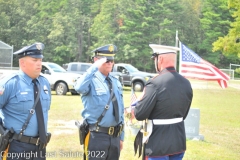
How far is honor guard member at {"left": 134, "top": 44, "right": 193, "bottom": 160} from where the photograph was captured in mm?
4102

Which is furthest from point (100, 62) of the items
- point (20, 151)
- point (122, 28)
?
point (122, 28)

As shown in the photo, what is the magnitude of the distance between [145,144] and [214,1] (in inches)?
2196

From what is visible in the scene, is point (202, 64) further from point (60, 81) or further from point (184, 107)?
point (60, 81)

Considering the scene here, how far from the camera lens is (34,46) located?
172 inches

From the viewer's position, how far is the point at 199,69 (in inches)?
341

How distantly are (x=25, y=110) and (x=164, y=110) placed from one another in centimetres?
144

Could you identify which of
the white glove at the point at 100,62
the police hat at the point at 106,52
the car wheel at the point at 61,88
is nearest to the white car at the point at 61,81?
the car wheel at the point at 61,88

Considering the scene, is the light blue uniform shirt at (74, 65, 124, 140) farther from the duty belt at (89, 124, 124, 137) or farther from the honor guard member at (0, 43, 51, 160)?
the honor guard member at (0, 43, 51, 160)

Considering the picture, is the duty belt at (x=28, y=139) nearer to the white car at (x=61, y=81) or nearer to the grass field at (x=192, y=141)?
the grass field at (x=192, y=141)

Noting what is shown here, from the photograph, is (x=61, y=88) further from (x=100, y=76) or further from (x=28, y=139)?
(x=28, y=139)

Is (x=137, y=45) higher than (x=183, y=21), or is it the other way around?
(x=183, y=21)

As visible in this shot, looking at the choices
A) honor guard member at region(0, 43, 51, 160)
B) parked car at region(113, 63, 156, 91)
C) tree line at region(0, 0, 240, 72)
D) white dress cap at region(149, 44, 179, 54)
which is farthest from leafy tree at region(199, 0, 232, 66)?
honor guard member at region(0, 43, 51, 160)

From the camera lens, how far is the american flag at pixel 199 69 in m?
8.41

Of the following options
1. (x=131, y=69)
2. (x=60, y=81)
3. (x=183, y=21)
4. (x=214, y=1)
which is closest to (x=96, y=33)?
(x=183, y=21)
